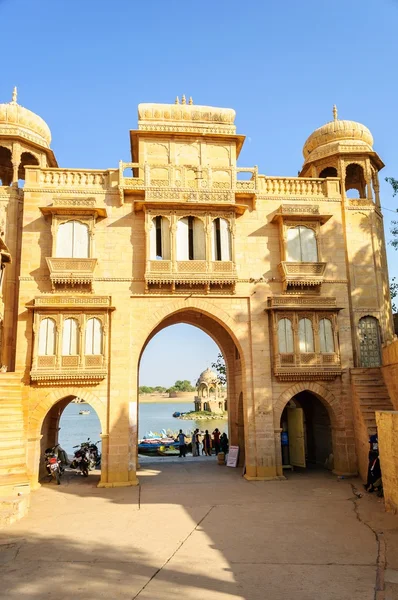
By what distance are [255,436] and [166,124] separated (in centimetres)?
1298

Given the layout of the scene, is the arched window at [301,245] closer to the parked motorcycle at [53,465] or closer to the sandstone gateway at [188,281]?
the sandstone gateway at [188,281]

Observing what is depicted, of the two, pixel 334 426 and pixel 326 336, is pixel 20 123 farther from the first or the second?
pixel 334 426

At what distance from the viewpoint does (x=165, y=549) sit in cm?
926

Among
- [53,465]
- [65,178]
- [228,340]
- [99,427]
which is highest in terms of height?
[65,178]

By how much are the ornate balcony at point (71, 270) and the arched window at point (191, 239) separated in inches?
135

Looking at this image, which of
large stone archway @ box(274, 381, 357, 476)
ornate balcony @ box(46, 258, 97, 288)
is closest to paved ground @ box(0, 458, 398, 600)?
large stone archway @ box(274, 381, 357, 476)

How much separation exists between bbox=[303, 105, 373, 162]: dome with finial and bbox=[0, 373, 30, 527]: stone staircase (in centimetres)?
1601

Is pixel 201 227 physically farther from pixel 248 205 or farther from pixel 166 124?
pixel 166 124

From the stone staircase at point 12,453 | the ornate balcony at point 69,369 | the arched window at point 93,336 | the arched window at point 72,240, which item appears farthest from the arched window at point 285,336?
the stone staircase at point 12,453

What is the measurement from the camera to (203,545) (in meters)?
9.48

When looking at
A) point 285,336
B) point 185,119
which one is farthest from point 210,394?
point 185,119

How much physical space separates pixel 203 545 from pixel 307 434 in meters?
12.8

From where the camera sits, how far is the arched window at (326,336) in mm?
18219

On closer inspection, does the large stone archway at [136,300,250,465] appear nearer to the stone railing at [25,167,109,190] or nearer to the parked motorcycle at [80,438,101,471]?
the parked motorcycle at [80,438,101,471]
